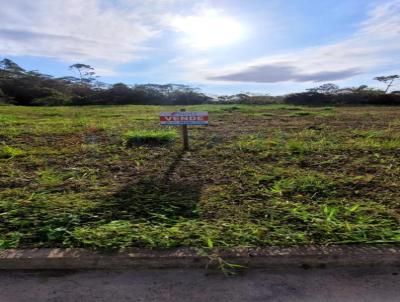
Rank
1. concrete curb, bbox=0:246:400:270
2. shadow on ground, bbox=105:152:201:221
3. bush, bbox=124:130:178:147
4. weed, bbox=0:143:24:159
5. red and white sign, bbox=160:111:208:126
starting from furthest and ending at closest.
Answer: bush, bbox=124:130:178:147 → red and white sign, bbox=160:111:208:126 → weed, bbox=0:143:24:159 → shadow on ground, bbox=105:152:201:221 → concrete curb, bbox=0:246:400:270

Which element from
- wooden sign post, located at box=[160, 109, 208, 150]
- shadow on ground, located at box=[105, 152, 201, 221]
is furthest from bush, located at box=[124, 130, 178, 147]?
shadow on ground, located at box=[105, 152, 201, 221]

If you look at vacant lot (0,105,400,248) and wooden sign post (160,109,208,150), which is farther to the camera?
wooden sign post (160,109,208,150)

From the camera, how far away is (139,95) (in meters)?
23.9

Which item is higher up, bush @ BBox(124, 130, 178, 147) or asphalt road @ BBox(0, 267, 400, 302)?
bush @ BBox(124, 130, 178, 147)

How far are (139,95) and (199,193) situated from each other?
2154 cm

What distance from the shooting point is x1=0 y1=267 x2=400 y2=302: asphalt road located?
1860 mm

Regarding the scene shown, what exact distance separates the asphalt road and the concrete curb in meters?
0.04

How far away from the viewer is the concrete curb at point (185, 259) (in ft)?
6.91

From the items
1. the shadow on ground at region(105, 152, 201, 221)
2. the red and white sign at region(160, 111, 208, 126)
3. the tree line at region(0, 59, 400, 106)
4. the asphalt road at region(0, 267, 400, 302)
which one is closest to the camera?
the asphalt road at region(0, 267, 400, 302)

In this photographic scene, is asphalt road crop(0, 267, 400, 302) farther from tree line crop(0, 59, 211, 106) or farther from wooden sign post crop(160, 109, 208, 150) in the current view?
tree line crop(0, 59, 211, 106)

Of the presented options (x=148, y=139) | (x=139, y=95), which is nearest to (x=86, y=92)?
(x=139, y=95)

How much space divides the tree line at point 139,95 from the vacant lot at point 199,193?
17.3 m

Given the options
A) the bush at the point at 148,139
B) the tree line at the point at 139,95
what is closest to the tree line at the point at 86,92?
the tree line at the point at 139,95

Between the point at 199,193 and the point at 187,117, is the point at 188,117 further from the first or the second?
the point at 199,193
